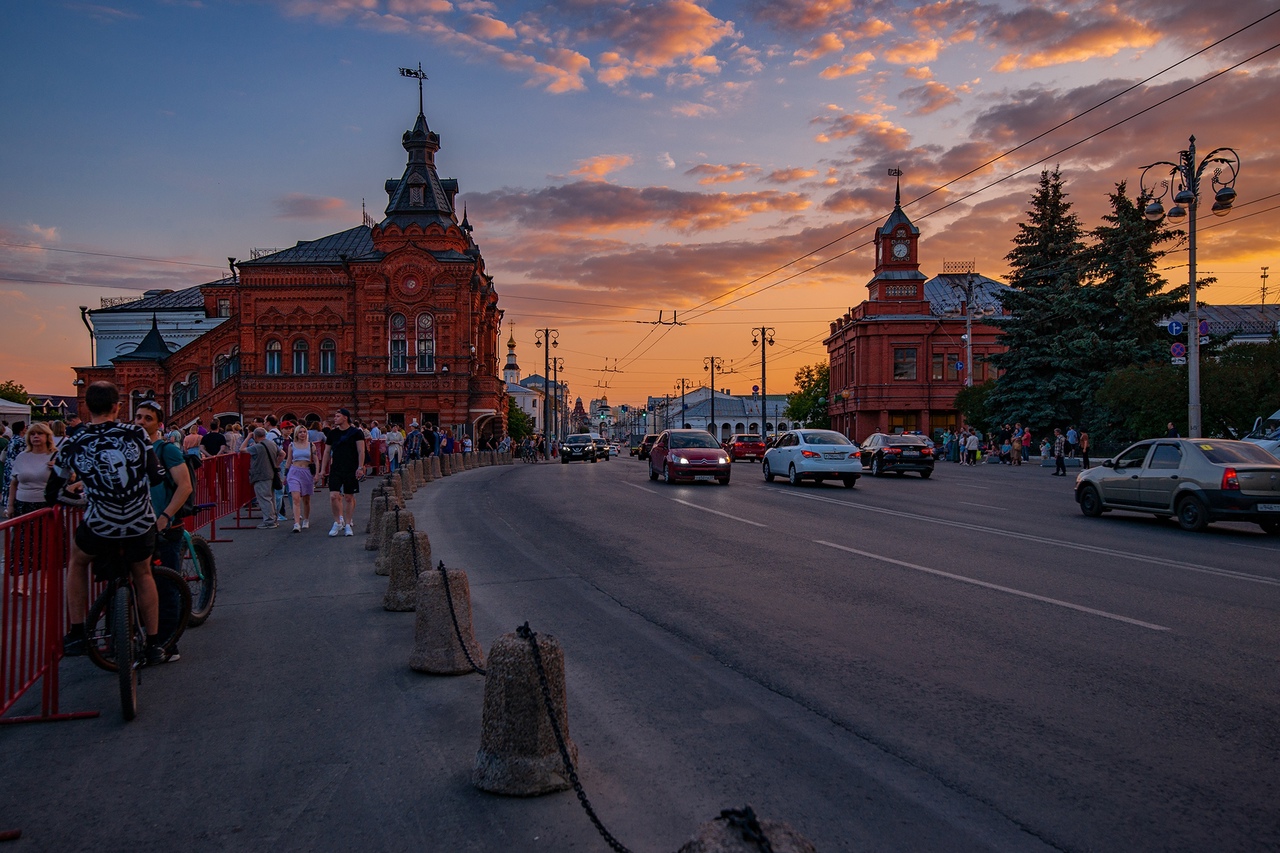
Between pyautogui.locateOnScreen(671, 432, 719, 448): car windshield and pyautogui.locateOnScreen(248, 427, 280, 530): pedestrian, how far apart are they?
12628mm

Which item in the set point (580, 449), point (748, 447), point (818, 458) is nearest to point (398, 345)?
point (580, 449)

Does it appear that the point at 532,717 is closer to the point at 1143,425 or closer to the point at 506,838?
the point at 506,838

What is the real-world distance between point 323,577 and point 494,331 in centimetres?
6899

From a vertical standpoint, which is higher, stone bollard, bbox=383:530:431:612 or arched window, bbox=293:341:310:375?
arched window, bbox=293:341:310:375

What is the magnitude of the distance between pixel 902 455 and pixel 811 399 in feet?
285

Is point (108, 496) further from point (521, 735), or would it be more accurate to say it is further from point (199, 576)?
point (521, 735)

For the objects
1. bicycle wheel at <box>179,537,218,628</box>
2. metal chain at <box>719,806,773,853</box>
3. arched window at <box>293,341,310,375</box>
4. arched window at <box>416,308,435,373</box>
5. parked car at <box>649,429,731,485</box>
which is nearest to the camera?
metal chain at <box>719,806,773,853</box>

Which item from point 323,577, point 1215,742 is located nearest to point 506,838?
point 1215,742

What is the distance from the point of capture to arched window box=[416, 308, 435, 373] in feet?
191

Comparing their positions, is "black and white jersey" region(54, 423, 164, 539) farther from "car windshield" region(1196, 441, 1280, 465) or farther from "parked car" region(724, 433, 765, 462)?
"parked car" region(724, 433, 765, 462)

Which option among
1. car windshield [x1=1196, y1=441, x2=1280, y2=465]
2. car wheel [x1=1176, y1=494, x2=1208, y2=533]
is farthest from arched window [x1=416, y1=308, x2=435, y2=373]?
car windshield [x1=1196, y1=441, x2=1280, y2=465]

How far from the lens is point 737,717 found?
531 cm

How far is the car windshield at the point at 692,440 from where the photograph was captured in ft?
84.9

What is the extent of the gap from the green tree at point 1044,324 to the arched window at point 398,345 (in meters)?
36.0
